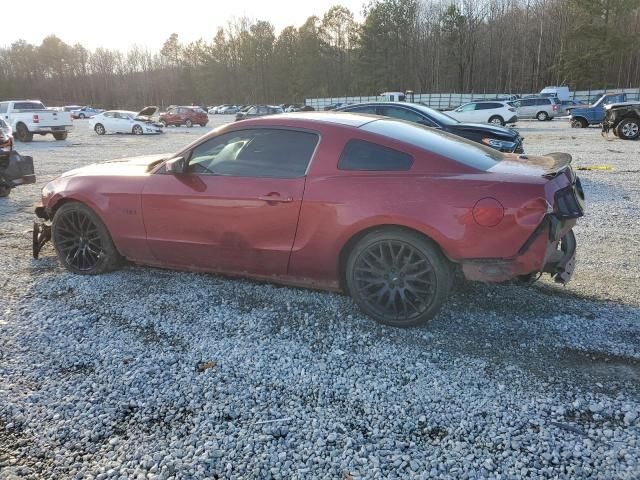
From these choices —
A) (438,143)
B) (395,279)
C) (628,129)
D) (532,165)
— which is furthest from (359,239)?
(628,129)

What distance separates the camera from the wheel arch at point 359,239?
11.7 ft

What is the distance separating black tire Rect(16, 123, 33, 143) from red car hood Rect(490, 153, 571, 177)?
2451 centimetres

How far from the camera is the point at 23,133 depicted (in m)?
23.0

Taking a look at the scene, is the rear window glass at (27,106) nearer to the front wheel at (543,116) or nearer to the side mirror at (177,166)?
the side mirror at (177,166)

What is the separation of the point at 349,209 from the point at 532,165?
61.1 inches

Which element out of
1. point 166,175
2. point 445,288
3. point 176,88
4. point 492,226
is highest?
point 176,88

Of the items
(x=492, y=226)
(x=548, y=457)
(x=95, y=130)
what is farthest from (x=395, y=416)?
(x=95, y=130)

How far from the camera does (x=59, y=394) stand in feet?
9.86

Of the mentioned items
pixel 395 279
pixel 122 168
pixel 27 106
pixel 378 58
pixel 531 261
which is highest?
pixel 378 58

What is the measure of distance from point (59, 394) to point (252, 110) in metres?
33.3

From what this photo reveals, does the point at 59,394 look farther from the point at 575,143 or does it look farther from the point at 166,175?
the point at 575,143

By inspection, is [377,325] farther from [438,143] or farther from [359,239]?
[438,143]

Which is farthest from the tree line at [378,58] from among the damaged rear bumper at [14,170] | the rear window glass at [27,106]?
the damaged rear bumper at [14,170]

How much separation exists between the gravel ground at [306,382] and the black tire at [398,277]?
0.14m
